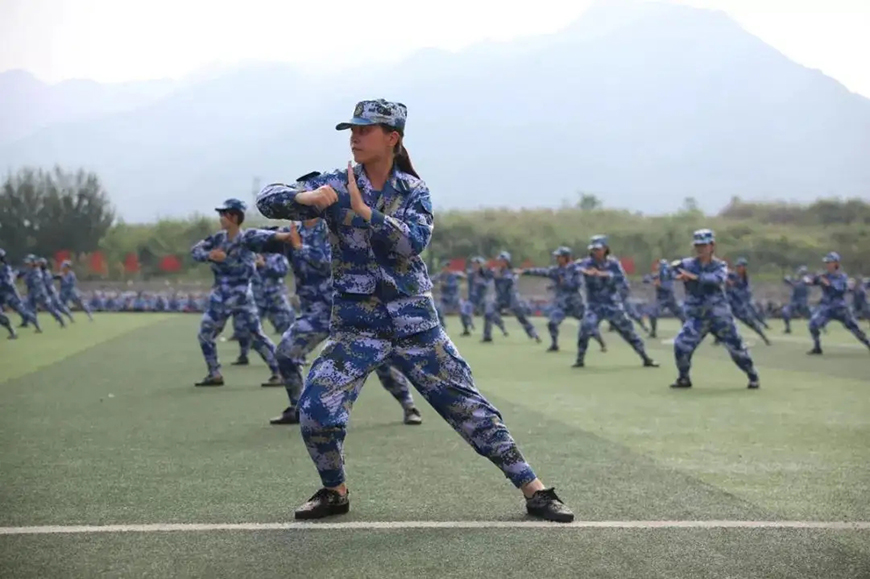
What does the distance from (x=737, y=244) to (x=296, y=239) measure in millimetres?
59695

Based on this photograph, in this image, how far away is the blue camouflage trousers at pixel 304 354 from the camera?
32.6ft

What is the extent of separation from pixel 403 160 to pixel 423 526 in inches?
76.5

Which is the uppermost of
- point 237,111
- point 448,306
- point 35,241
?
point 237,111

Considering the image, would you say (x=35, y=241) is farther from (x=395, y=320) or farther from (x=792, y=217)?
(x=792, y=217)

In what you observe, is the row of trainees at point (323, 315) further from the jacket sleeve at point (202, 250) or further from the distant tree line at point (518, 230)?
the distant tree line at point (518, 230)

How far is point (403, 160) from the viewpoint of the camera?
19.2ft

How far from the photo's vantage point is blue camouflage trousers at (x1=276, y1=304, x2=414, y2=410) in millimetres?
9930

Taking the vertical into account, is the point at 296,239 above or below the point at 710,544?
above

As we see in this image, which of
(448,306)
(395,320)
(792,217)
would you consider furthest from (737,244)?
(395,320)

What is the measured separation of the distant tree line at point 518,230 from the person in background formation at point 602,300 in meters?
7.98

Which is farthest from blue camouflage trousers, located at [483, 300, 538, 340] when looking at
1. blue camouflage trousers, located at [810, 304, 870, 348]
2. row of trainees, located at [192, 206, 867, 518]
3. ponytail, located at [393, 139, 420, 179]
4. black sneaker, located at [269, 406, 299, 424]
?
ponytail, located at [393, 139, 420, 179]

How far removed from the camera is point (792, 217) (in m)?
74.9

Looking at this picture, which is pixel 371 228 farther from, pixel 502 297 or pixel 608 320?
pixel 502 297

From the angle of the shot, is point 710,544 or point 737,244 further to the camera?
point 737,244
